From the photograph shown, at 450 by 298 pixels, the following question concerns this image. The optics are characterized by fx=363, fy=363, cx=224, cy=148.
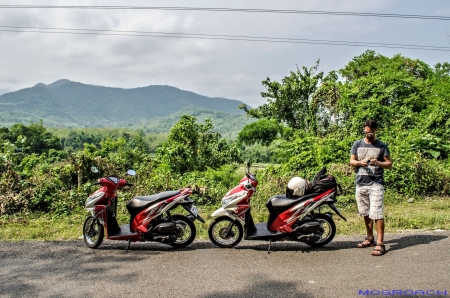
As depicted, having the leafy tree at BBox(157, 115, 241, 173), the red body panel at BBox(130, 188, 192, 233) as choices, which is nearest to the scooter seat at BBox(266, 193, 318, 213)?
the red body panel at BBox(130, 188, 192, 233)

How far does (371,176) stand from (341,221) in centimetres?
224

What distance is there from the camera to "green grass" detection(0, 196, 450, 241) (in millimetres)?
6473

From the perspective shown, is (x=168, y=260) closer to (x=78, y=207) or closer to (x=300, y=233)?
(x=300, y=233)

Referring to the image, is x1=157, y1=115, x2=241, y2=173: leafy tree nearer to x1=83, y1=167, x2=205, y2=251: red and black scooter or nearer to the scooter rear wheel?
x1=83, y1=167, x2=205, y2=251: red and black scooter

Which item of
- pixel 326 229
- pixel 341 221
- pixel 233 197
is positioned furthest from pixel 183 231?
pixel 341 221

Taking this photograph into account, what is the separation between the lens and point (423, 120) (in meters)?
13.4

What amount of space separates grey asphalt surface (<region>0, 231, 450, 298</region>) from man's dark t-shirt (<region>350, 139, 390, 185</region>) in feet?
3.29

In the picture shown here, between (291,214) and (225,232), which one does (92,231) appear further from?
(291,214)

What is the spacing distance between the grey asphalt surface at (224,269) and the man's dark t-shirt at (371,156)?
1.00 meters

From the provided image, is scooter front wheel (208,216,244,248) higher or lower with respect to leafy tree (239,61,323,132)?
lower

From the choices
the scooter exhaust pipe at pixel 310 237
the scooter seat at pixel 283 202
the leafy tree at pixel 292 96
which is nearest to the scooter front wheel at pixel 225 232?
the scooter seat at pixel 283 202

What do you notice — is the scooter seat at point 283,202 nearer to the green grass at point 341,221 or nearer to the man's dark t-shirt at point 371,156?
the man's dark t-shirt at point 371,156

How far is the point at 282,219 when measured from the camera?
5340 mm

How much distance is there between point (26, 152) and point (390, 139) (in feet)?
38.0
